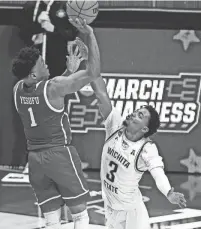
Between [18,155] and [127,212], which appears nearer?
[127,212]

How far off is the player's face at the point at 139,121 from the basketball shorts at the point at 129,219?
24.0 inches

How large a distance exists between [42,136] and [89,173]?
4.30m

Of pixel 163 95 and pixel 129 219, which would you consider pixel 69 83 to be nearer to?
pixel 129 219

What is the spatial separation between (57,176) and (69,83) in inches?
32.4

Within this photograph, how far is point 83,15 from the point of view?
5.65 metres

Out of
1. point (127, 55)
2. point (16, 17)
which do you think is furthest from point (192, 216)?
point (16, 17)

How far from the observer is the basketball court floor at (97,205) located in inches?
256

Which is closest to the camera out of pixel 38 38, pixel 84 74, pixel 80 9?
pixel 84 74

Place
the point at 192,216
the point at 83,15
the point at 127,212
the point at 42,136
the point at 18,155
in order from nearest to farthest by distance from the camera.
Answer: the point at 127,212 → the point at 42,136 → the point at 83,15 → the point at 192,216 → the point at 18,155

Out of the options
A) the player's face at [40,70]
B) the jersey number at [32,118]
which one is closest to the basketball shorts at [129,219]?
the jersey number at [32,118]

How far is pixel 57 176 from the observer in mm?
4930

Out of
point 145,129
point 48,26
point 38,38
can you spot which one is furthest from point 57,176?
point 38,38

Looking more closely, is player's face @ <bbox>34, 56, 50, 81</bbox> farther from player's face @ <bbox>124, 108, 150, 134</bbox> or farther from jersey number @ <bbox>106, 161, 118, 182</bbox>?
jersey number @ <bbox>106, 161, 118, 182</bbox>

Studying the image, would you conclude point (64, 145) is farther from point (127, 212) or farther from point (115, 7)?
point (115, 7)
